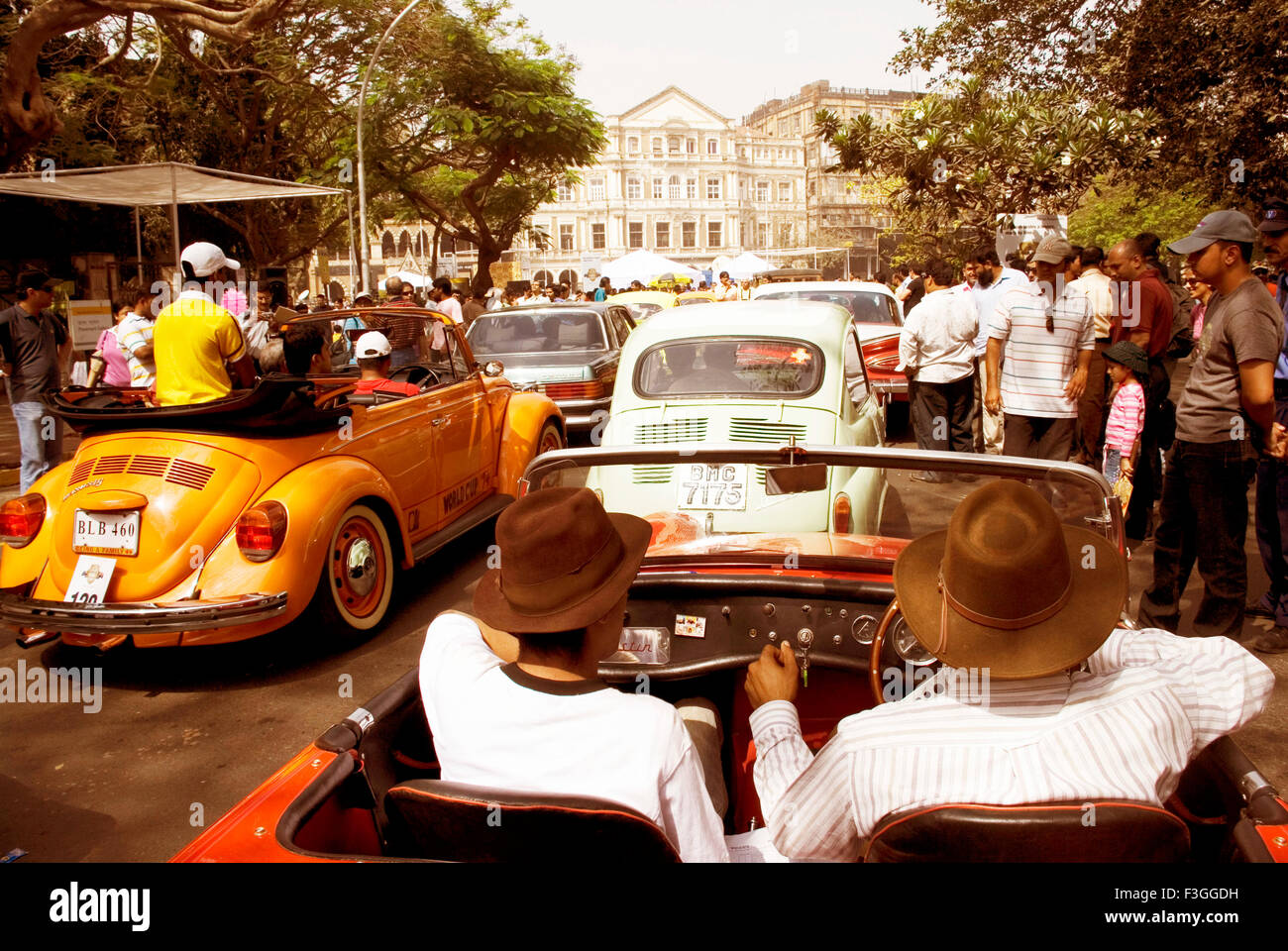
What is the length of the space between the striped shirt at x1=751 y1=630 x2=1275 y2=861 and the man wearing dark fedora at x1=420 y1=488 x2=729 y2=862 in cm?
21

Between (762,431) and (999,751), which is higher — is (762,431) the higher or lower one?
the higher one

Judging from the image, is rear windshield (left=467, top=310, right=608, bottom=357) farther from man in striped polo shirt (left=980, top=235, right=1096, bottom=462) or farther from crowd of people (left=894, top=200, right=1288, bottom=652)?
man in striped polo shirt (left=980, top=235, right=1096, bottom=462)

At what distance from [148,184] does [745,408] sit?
7.88 meters

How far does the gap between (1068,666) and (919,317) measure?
24.1 feet

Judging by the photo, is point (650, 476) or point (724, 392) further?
point (724, 392)

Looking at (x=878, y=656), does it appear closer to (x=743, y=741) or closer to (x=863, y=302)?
(x=743, y=741)

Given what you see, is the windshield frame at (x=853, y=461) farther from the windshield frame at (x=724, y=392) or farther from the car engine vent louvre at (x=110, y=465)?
the windshield frame at (x=724, y=392)

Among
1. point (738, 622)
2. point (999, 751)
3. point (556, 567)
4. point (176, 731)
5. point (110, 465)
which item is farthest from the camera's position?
point (110, 465)

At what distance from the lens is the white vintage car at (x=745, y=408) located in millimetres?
5293

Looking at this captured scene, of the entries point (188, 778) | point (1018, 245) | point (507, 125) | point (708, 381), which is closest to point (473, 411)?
point (708, 381)

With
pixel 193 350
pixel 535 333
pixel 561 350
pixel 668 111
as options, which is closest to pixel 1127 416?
pixel 193 350

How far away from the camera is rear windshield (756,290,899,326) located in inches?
515

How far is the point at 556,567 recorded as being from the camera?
1.94 meters

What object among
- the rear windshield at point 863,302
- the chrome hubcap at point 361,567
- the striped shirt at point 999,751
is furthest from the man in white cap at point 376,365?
the rear windshield at point 863,302
